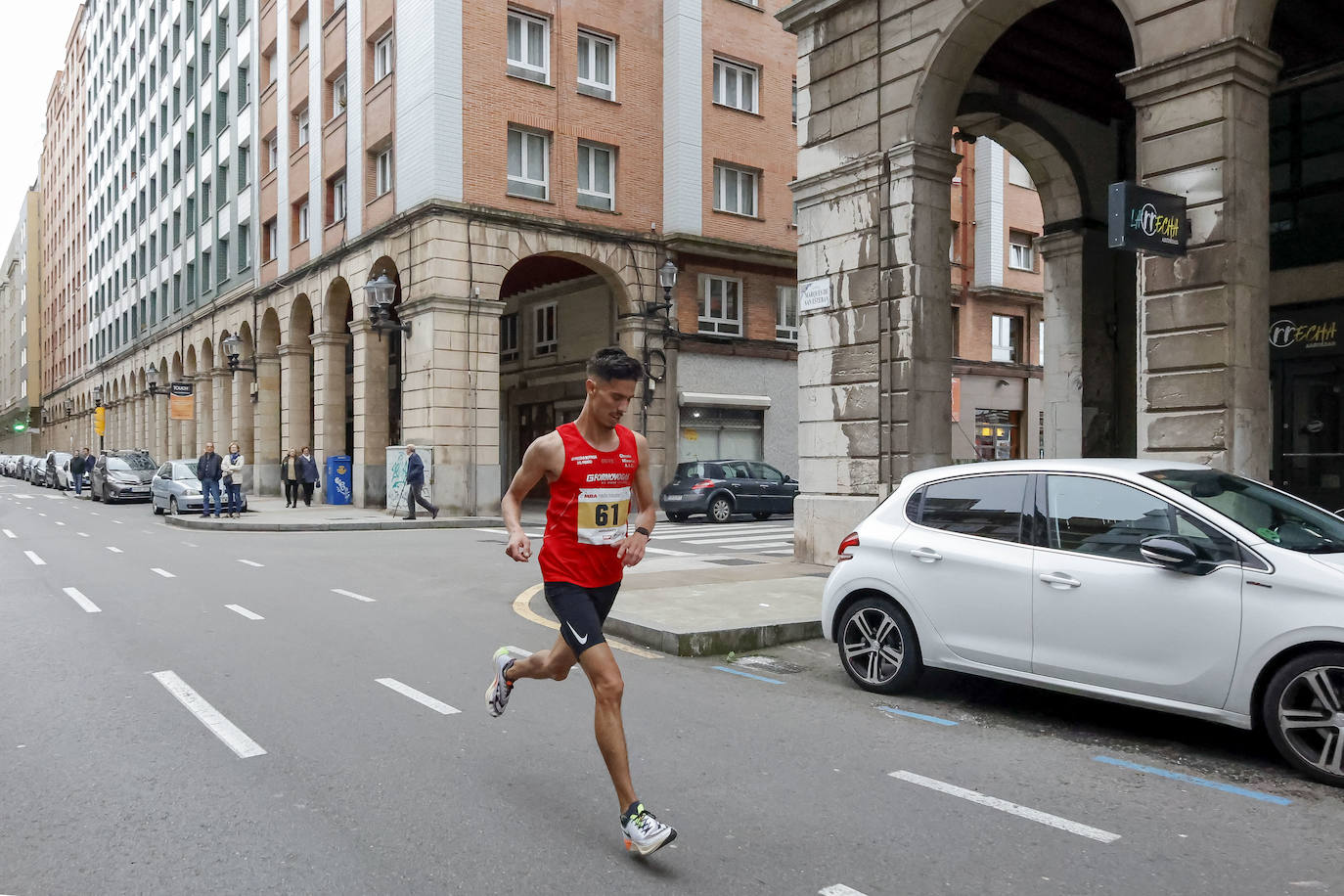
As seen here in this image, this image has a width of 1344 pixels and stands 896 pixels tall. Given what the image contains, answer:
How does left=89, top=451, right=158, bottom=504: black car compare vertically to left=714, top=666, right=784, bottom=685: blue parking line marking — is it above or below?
above

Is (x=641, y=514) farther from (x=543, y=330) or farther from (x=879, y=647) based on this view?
(x=543, y=330)

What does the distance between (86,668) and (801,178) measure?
984 cm

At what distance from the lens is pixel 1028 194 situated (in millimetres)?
34906

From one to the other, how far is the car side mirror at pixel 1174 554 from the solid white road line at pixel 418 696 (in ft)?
12.6

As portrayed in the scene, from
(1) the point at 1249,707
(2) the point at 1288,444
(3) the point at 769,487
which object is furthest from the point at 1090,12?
(3) the point at 769,487

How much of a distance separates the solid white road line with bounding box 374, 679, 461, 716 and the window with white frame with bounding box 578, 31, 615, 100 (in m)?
21.6

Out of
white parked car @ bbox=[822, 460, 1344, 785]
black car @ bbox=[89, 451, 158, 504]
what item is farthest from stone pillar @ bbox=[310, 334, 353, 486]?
white parked car @ bbox=[822, 460, 1344, 785]

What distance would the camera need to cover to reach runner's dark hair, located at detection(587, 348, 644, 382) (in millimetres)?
4148

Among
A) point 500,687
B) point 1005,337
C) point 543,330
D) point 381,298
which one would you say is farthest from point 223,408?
point 500,687

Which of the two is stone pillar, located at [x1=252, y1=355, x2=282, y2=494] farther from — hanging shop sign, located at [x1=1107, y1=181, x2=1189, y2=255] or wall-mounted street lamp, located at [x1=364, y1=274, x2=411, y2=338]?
hanging shop sign, located at [x1=1107, y1=181, x2=1189, y2=255]

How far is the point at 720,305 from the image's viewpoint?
28.1 metres

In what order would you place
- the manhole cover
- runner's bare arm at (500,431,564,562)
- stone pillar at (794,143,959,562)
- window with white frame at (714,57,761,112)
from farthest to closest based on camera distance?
window with white frame at (714,57,761,112) < stone pillar at (794,143,959,562) < the manhole cover < runner's bare arm at (500,431,564,562)

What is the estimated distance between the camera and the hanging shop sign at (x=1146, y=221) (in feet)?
28.3

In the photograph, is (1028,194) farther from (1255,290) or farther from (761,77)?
(1255,290)
